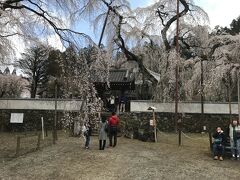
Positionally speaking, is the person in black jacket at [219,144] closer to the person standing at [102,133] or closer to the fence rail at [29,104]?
the person standing at [102,133]

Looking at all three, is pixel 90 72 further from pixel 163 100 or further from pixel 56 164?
pixel 163 100

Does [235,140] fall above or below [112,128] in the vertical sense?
below

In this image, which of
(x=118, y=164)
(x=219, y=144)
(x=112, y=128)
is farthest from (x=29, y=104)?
(x=219, y=144)

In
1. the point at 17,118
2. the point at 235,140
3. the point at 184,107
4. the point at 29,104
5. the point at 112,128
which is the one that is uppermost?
the point at 29,104

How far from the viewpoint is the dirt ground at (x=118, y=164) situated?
12242 millimetres

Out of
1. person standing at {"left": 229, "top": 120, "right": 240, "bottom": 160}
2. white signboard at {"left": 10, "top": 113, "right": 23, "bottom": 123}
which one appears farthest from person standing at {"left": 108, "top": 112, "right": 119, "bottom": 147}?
white signboard at {"left": 10, "top": 113, "right": 23, "bottom": 123}

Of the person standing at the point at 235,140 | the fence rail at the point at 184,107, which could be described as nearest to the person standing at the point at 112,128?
the person standing at the point at 235,140

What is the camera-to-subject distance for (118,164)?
13.6 m

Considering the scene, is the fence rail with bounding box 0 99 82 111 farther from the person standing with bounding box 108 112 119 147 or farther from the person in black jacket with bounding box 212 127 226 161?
the person in black jacket with bounding box 212 127 226 161

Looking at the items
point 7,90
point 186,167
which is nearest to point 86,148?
point 186,167

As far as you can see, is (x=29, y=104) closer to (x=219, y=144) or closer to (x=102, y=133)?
(x=102, y=133)

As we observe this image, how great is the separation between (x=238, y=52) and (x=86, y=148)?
9913 millimetres

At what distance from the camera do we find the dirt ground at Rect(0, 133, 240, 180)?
40.2 feet

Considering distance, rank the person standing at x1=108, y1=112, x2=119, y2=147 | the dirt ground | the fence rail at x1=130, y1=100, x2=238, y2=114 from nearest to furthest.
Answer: the dirt ground < the person standing at x1=108, y1=112, x2=119, y2=147 < the fence rail at x1=130, y1=100, x2=238, y2=114
